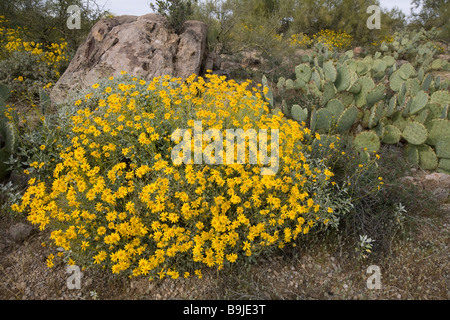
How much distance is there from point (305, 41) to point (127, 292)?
12.6 m

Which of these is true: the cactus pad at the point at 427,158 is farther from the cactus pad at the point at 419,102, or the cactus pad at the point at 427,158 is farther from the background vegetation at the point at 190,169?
the cactus pad at the point at 419,102

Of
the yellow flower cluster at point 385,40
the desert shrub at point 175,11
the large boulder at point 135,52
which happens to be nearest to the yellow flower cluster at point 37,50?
the large boulder at point 135,52

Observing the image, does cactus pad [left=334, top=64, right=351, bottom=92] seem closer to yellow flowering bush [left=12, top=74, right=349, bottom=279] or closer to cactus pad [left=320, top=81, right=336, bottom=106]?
cactus pad [left=320, top=81, right=336, bottom=106]

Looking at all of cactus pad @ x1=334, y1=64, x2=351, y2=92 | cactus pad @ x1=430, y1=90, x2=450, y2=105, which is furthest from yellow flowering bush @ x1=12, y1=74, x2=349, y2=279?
cactus pad @ x1=430, y1=90, x2=450, y2=105

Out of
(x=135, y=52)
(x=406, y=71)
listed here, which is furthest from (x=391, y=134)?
(x=135, y=52)

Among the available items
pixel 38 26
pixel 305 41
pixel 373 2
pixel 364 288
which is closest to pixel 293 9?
pixel 305 41

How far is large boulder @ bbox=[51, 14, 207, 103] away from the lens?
536 cm

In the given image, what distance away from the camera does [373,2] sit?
48.8 ft

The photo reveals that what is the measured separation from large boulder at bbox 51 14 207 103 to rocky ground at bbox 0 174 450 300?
126 inches

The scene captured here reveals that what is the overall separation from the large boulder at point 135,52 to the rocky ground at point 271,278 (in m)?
3.21

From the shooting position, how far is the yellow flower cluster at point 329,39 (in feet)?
41.6

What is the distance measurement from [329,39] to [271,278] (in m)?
12.8

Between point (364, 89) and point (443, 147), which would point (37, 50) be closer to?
point (364, 89)

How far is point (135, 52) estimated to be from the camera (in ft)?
18.0
